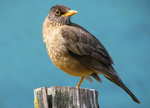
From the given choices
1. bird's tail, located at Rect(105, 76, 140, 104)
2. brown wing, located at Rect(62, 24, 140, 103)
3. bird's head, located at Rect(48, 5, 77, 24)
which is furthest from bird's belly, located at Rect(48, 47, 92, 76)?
bird's head, located at Rect(48, 5, 77, 24)

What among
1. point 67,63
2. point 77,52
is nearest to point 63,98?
point 67,63

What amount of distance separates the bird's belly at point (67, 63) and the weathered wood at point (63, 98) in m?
1.80

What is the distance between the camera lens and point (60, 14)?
7957mm

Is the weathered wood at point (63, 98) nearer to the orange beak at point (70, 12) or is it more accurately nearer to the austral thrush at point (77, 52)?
the austral thrush at point (77, 52)

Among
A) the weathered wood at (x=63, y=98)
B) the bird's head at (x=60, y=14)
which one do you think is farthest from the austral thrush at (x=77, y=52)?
the weathered wood at (x=63, y=98)

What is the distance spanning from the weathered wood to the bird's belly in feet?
5.90

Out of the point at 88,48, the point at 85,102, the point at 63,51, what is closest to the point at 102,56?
the point at 88,48

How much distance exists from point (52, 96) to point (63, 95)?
5.9 inches

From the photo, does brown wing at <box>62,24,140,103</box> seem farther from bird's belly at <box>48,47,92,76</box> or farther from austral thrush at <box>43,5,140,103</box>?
bird's belly at <box>48,47,92,76</box>

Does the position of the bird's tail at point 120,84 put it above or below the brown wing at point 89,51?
below

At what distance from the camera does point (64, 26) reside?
7.57m

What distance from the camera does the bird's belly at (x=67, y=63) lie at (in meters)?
6.86

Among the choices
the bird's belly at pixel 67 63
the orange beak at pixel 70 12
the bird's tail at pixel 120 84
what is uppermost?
the orange beak at pixel 70 12

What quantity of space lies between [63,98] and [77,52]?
235 cm
